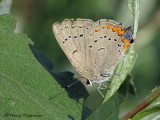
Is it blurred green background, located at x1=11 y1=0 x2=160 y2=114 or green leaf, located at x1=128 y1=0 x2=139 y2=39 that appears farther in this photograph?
blurred green background, located at x1=11 y1=0 x2=160 y2=114

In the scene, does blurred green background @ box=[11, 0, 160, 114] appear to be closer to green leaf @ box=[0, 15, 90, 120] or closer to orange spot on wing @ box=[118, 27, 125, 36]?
orange spot on wing @ box=[118, 27, 125, 36]

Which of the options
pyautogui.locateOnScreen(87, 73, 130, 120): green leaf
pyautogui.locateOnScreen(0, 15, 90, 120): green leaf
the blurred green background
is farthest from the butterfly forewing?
the blurred green background

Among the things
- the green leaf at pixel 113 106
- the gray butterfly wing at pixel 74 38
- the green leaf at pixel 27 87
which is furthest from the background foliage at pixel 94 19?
the green leaf at pixel 113 106

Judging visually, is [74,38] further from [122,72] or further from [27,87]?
[122,72]

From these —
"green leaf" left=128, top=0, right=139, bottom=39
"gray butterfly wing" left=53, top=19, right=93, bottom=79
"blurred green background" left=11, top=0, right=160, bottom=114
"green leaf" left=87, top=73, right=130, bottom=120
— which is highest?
"green leaf" left=128, top=0, right=139, bottom=39

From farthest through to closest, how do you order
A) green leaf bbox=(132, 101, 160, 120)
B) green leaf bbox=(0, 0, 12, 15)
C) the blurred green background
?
1. the blurred green background
2. green leaf bbox=(0, 0, 12, 15)
3. green leaf bbox=(132, 101, 160, 120)
